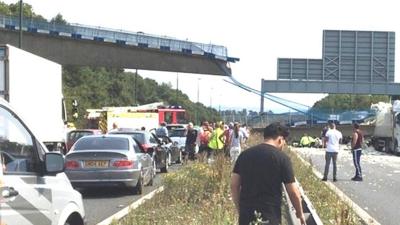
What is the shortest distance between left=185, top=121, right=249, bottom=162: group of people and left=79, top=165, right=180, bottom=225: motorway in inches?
129

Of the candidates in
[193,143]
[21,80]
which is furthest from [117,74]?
[21,80]

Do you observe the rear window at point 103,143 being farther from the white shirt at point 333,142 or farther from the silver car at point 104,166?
the white shirt at point 333,142

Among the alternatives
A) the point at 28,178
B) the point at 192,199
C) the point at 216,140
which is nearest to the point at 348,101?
the point at 216,140

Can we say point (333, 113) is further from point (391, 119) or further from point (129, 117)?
point (129, 117)

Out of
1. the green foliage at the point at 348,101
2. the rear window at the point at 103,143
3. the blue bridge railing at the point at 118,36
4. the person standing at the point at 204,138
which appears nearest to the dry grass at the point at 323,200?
the rear window at the point at 103,143

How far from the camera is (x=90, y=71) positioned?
97812mm

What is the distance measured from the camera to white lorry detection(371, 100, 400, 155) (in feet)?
144

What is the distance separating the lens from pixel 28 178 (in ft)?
17.4

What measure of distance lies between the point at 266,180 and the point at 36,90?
13.7m

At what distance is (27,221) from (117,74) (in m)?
112

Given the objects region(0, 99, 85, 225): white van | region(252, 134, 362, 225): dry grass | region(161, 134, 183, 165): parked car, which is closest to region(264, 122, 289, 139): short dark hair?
region(252, 134, 362, 225): dry grass

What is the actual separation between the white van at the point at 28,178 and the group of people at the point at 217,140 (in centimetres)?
1286

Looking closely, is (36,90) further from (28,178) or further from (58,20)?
(58,20)

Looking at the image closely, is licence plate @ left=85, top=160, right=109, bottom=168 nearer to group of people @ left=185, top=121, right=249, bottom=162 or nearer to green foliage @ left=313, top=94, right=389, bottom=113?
group of people @ left=185, top=121, right=249, bottom=162
